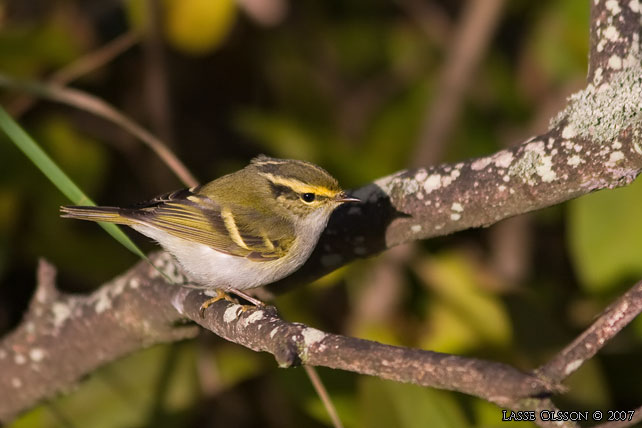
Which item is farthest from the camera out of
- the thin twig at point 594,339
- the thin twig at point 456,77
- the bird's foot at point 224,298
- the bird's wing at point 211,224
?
the thin twig at point 456,77

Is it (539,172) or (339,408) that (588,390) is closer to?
(339,408)

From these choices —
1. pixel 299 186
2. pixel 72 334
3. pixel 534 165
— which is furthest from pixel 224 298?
Result: pixel 534 165

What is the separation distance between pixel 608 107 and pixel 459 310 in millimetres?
1804

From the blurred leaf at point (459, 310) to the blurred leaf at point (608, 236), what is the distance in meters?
0.48

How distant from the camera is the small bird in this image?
106 inches

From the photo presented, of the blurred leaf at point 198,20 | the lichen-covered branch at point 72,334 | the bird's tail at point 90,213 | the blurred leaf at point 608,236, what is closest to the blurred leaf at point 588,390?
the blurred leaf at point 608,236

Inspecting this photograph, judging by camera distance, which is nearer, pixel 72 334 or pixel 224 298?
pixel 224 298

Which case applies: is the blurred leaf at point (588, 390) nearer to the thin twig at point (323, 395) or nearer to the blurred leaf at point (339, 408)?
the blurred leaf at point (339, 408)

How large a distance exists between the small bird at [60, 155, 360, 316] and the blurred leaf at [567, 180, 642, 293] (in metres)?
1.35

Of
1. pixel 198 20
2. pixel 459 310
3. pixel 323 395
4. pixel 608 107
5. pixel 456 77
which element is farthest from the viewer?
pixel 456 77

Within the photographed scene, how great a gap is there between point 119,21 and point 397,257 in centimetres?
255

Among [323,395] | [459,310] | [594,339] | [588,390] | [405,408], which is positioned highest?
[459,310]

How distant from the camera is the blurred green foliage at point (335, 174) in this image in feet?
11.2

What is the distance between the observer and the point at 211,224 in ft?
9.35
